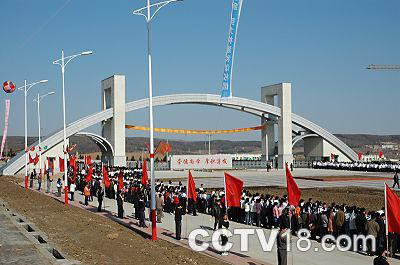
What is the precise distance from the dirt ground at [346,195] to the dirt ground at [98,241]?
43.4ft

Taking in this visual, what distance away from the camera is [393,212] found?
484 inches

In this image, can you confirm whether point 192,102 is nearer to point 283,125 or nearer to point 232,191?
point 283,125

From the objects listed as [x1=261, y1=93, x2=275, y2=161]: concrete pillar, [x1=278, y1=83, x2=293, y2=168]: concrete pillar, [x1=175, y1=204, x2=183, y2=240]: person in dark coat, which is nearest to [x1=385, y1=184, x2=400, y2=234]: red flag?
[x1=175, y1=204, x2=183, y2=240]: person in dark coat

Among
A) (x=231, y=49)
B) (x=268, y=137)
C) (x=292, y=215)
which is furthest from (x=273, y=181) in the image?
(x=292, y=215)

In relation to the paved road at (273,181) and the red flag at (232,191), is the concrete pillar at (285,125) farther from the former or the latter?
the red flag at (232,191)

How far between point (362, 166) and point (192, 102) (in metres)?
23.0

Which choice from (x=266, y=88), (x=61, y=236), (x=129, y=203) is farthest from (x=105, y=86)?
(x=61, y=236)

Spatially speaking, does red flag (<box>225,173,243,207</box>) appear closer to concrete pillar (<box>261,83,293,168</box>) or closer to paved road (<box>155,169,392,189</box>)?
paved road (<box>155,169,392,189</box>)

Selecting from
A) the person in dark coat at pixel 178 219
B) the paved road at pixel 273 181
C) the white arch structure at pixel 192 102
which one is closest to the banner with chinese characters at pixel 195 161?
the white arch structure at pixel 192 102

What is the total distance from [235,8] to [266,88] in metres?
36.0

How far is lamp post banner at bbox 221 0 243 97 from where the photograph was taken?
1564 inches

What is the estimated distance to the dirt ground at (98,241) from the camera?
1415cm

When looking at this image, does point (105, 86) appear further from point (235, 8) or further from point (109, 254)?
point (109, 254)

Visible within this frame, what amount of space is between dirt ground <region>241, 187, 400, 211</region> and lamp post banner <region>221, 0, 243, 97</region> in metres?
12.0
